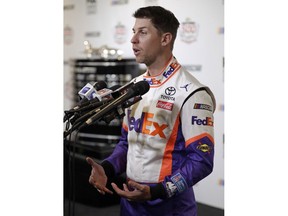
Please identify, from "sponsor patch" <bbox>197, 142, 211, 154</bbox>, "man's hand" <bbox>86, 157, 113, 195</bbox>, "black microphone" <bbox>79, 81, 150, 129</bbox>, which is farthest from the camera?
"man's hand" <bbox>86, 157, 113, 195</bbox>

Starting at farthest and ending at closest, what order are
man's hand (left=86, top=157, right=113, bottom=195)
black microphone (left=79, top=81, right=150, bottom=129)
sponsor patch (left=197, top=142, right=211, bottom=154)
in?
man's hand (left=86, top=157, right=113, bottom=195) → sponsor patch (left=197, top=142, right=211, bottom=154) → black microphone (left=79, top=81, right=150, bottom=129)

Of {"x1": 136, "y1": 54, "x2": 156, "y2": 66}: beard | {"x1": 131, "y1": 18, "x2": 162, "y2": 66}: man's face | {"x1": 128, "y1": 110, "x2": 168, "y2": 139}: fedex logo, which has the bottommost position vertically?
{"x1": 128, "y1": 110, "x2": 168, "y2": 139}: fedex logo

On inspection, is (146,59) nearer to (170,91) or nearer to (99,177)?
(170,91)

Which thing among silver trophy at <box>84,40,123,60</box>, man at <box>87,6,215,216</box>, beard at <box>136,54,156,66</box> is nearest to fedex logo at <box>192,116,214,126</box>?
man at <box>87,6,215,216</box>

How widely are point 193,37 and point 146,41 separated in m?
0.19

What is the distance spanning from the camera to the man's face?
4.06ft

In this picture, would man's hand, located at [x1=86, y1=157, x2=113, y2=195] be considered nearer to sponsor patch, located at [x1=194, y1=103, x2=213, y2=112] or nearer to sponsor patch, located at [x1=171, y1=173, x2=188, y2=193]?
sponsor patch, located at [x1=171, y1=173, x2=188, y2=193]

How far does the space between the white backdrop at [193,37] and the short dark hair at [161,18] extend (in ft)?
0.08

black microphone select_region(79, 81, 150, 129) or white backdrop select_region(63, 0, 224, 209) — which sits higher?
white backdrop select_region(63, 0, 224, 209)

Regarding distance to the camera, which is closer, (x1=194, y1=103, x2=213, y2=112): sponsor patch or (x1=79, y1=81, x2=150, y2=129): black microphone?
(x1=79, y1=81, x2=150, y2=129): black microphone

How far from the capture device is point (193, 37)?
1346 mm
